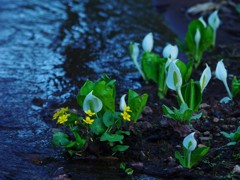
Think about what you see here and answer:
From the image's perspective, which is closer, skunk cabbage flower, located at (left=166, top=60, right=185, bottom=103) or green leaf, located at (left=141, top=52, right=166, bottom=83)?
skunk cabbage flower, located at (left=166, top=60, right=185, bottom=103)

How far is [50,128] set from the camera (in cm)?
300

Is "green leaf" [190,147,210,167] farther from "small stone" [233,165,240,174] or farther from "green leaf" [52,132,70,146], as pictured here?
"green leaf" [52,132,70,146]

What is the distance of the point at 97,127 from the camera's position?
101 inches

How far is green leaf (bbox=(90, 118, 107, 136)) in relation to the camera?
2.57 meters

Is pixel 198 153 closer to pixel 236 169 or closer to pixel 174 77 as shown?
pixel 236 169

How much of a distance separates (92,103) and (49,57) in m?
1.76

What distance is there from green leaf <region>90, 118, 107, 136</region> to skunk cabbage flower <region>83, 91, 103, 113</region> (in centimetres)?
6

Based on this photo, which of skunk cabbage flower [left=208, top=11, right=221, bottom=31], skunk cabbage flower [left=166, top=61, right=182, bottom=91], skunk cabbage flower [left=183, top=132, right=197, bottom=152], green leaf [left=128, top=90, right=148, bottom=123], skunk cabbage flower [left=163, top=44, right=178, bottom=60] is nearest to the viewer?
skunk cabbage flower [left=183, top=132, right=197, bottom=152]

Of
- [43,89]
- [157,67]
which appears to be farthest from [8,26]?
[157,67]

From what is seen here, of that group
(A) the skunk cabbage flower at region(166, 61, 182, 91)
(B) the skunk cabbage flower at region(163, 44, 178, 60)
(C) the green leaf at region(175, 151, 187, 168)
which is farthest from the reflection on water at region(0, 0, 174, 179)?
(A) the skunk cabbage flower at region(166, 61, 182, 91)

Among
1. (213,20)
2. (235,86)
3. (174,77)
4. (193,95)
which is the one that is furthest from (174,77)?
(213,20)

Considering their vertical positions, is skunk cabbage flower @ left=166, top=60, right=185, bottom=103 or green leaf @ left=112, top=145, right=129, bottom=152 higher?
skunk cabbage flower @ left=166, top=60, right=185, bottom=103

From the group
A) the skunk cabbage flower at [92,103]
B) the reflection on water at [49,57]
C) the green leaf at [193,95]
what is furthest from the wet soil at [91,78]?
the skunk cabbage flower at [92,103]

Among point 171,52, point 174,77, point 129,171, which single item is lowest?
point 129,171
